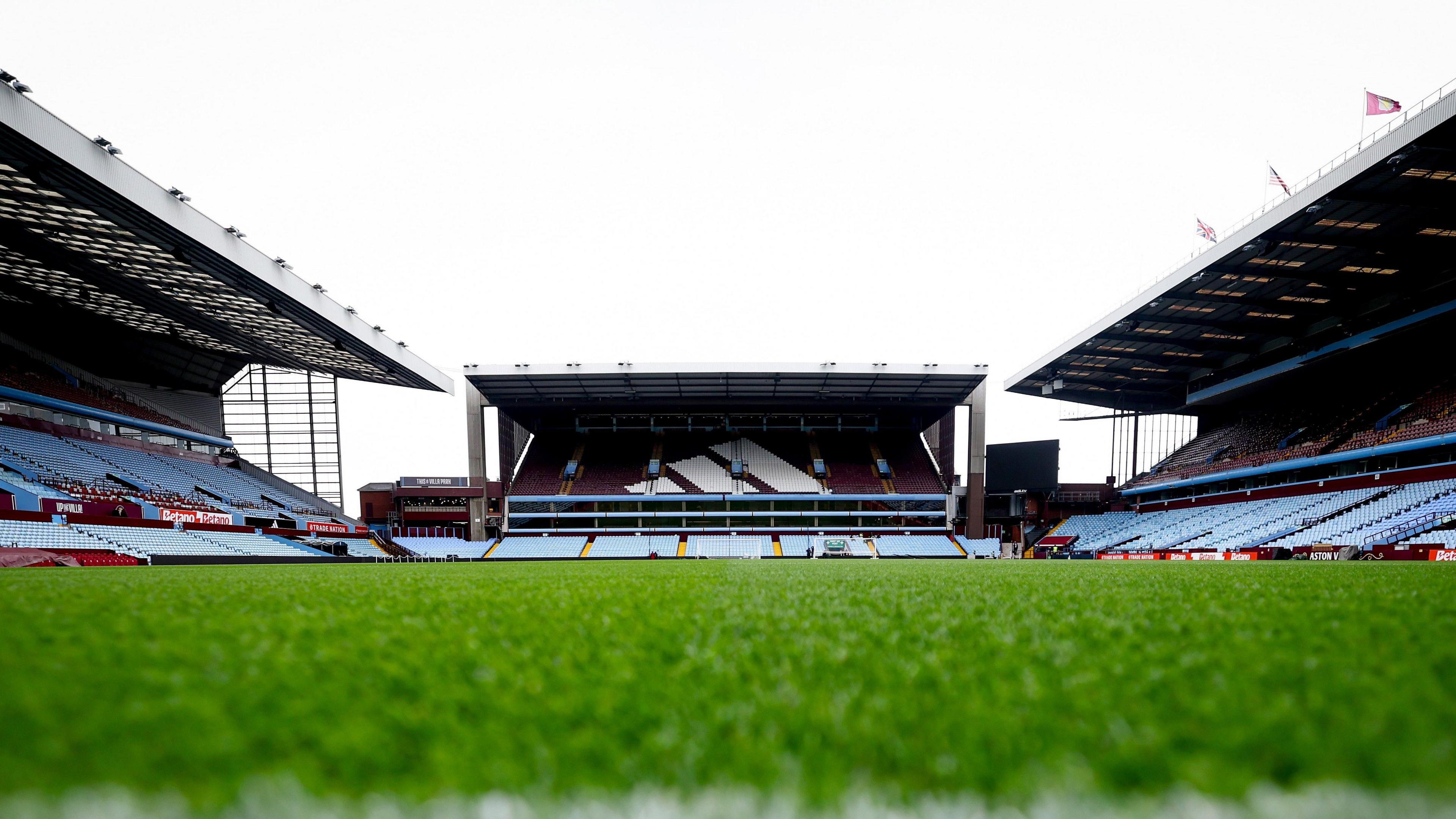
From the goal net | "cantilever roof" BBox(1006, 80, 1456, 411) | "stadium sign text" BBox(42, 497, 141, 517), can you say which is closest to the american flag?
"cantilever roof" BBox(1006, 80, 1456, 411)

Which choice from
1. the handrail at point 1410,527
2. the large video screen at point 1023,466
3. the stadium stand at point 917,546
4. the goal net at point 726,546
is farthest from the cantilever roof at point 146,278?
the handrail at point 1410,527

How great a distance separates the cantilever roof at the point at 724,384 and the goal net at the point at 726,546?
8.86 metres

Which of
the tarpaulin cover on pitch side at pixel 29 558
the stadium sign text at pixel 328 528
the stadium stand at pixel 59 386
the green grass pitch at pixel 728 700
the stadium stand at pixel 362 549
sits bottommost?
the stadium stand at pixel 362 549

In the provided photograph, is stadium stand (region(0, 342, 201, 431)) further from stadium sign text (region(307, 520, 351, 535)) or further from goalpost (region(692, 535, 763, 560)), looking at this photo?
goalpost (region(692, 535, 763, 560))

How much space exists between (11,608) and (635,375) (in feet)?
122

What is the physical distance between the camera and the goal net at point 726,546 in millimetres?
41000

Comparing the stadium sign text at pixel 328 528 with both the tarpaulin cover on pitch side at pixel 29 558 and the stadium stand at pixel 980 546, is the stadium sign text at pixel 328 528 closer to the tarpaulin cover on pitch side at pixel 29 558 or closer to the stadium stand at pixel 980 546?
the tarpaulin cover on pitch side at pixel 29 558

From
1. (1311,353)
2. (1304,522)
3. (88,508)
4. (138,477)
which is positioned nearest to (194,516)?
(88,508)

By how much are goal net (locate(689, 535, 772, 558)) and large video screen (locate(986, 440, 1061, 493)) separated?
14.9 metres

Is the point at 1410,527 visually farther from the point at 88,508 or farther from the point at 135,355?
the point at 135,355

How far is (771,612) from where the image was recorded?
3.22 meters

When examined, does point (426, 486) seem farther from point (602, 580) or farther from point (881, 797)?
A: point (881, 797)

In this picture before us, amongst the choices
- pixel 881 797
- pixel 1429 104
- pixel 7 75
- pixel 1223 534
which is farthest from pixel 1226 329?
pixel 7 75

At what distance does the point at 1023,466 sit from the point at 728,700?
45212 mm
